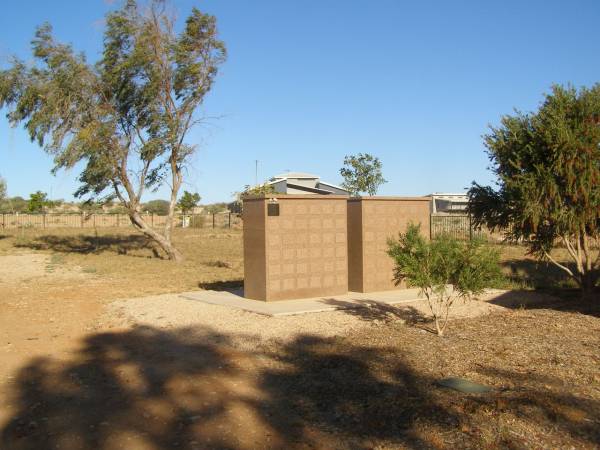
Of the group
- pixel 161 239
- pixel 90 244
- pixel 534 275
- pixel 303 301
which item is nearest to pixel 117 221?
pixel 90 244

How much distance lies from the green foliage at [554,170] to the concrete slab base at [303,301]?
117 inches

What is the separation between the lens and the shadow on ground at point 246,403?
559cm

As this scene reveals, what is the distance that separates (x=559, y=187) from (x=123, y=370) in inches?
356

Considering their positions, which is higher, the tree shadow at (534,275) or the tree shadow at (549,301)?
the tree shadow at (534,275)

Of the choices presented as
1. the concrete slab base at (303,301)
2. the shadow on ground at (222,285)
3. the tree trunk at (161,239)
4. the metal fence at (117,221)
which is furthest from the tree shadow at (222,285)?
the metal fence at (117,221)

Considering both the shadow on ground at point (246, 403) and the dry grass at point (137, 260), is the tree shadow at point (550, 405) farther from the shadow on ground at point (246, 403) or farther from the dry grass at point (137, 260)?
the dry grass at point (137, 260)

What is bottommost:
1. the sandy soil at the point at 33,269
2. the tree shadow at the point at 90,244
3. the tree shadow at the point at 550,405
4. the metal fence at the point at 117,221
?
the tree shadow at the point at 550,405

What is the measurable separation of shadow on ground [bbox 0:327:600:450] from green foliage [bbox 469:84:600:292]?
581 centimetres

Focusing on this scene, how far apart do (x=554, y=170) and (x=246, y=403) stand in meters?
8.60

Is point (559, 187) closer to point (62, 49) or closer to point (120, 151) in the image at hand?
point (120, 151)

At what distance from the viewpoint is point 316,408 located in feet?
21.2

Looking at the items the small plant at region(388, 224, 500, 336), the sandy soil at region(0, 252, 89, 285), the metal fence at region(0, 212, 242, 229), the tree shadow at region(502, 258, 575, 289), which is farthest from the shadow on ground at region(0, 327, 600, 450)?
the metal fence at region(0, 212, 242, 229)

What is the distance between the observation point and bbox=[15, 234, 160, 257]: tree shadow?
3125 cm

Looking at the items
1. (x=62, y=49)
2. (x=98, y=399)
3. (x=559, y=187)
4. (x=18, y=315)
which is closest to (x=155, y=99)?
(x=62, y=49)
